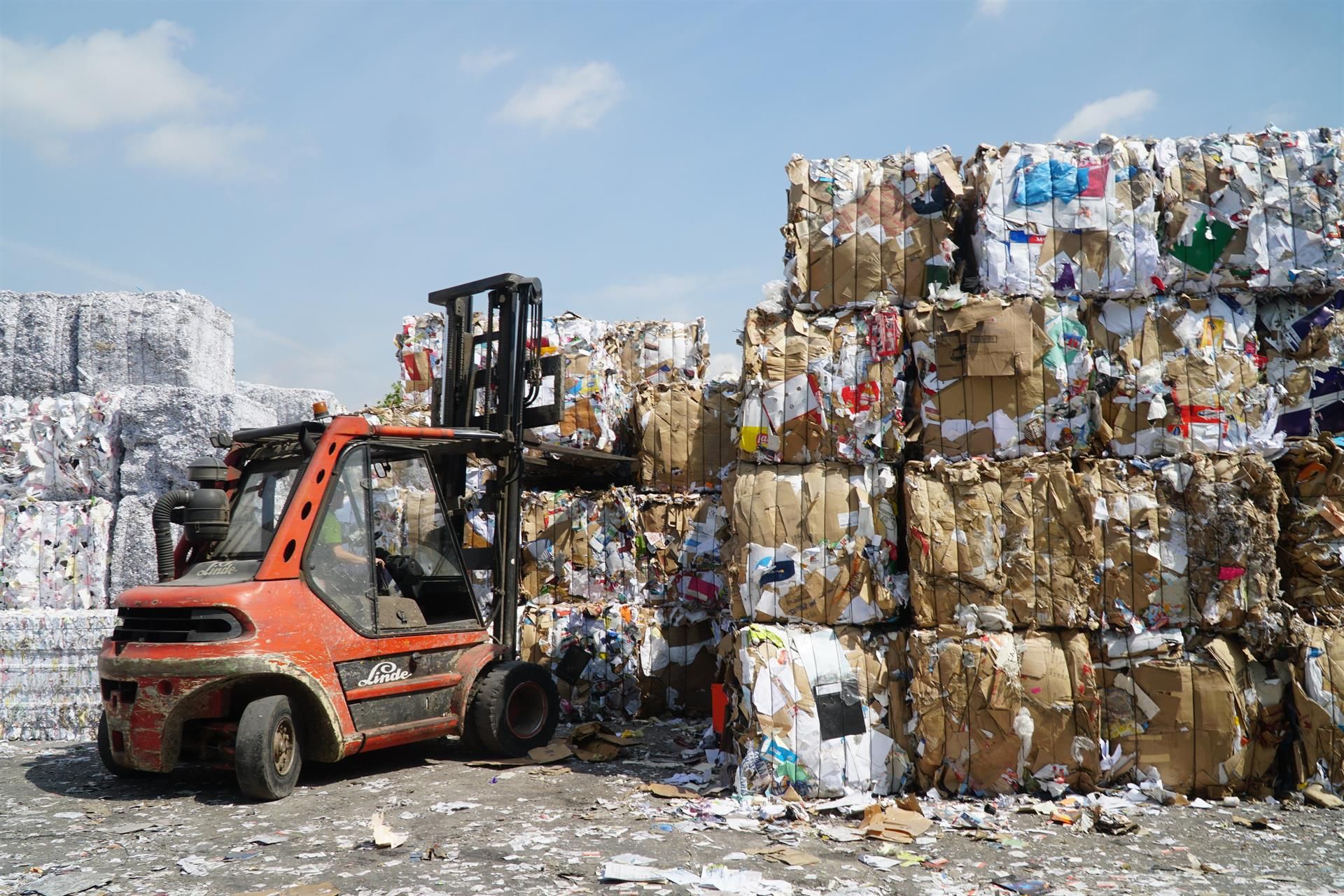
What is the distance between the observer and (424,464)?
6.10 metres

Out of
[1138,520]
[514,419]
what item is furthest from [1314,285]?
[514,419]

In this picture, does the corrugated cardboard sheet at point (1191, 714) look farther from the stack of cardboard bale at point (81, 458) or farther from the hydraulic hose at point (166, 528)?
the stack of cardboard bale at point (81, 458)

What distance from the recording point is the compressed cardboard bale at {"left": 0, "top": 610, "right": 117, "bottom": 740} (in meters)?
6.80

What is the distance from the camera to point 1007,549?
16.7 feet

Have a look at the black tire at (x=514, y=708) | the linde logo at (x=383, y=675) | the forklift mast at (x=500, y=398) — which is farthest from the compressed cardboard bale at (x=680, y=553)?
the linde logo at (x=383, y=675)

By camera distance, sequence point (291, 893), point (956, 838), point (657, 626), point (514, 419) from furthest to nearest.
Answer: point (657, 626) < point (514, 419) < point (956, 838) < point (291, 893)

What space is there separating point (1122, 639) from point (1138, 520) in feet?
2.04

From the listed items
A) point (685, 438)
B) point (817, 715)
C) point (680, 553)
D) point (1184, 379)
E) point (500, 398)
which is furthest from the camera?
point (685, 438)

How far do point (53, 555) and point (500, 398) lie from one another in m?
3.72

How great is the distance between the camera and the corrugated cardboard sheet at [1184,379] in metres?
5.12

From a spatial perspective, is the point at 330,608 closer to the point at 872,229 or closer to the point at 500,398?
the point at 500,398

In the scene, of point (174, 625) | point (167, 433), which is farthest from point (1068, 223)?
point (167, 433)

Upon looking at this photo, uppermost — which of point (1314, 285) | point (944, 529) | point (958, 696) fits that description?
point (1314, 285)

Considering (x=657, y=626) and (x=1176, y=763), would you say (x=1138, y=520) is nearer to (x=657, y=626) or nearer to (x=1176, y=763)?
(x=1176, y=763)
